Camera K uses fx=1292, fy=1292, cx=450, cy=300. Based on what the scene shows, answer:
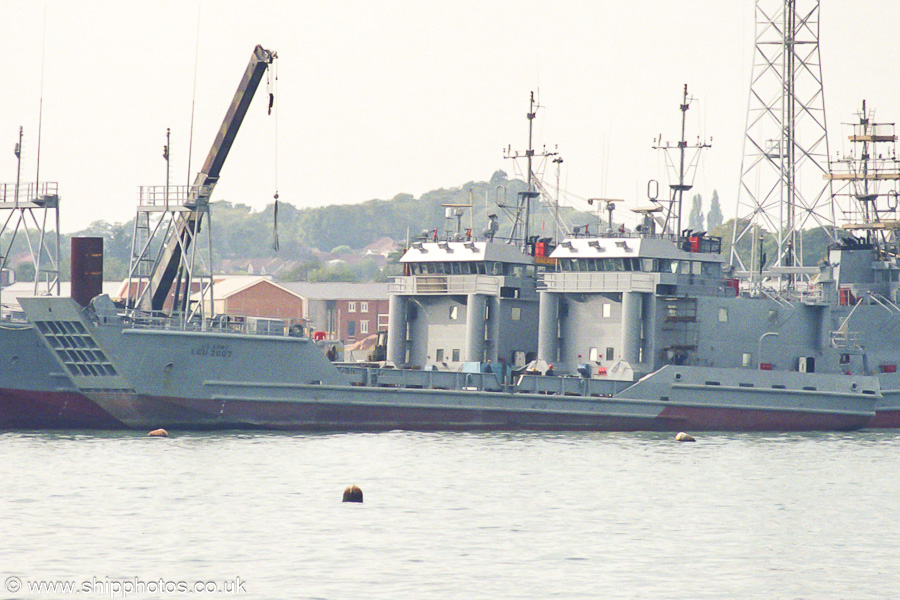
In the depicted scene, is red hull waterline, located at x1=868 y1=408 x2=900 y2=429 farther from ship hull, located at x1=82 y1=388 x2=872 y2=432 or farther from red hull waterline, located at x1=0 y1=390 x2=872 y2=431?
red hull waterline, located at x1=0 y1=390 x2=872 y2=431

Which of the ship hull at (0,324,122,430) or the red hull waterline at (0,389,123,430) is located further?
the red hull waterline at (0,389,123,430)

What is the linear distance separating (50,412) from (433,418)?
38.2 ft

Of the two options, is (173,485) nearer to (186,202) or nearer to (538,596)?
(538,596)

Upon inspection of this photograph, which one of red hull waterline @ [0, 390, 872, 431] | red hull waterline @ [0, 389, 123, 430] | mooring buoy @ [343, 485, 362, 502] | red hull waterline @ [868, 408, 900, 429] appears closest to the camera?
mooring buoy @ [343, 485, 362, 502]

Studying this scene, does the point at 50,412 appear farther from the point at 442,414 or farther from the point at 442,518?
the point at 442,518

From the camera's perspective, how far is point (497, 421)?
4119 cm

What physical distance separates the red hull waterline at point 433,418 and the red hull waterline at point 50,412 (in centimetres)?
118

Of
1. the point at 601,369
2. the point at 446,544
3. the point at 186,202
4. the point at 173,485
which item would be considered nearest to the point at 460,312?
the point at 601,369

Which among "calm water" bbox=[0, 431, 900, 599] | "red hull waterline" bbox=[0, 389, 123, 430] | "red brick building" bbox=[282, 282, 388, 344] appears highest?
"red brick building" bbox=[282, 282, 388, 344]

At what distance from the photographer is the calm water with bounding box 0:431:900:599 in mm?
19750

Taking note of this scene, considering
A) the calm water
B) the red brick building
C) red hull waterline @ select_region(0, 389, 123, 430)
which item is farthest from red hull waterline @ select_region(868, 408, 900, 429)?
the red brick building

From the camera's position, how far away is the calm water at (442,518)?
64.8ft

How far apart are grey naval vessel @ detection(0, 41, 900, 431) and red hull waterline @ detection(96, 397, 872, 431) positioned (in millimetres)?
50

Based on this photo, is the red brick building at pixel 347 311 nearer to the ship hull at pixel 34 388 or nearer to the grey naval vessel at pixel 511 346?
the grey naval vessel at pixel 511 346
